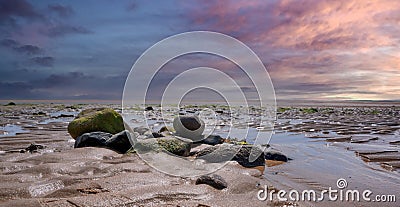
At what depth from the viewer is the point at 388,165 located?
19.8ft

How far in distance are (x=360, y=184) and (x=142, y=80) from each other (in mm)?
4338

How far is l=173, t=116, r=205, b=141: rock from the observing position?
9.88 metres

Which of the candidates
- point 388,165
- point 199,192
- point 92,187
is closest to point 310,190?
point 199,192

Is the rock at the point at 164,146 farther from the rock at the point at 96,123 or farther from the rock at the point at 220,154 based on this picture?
the rock at the point at 96,123

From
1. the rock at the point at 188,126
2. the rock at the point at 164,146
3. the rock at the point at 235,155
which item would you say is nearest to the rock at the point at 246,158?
the rock at the point at 235,155

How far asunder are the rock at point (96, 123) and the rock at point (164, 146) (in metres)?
2.91

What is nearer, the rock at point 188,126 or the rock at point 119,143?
the rock at point 119,143

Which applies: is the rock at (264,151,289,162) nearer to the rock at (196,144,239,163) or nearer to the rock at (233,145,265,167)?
the rock at (233,145,265,167)

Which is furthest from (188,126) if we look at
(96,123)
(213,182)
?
(213,182)

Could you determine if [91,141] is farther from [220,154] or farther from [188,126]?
[188,126]

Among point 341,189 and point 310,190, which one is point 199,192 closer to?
point 310,190

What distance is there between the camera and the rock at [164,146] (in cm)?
652

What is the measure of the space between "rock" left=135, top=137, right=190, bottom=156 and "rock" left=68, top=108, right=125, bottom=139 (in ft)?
9.56

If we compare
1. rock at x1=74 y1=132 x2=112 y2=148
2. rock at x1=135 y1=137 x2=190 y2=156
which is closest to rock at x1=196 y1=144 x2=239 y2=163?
rock at x1=135 y1=137 x2=190 y2=156
